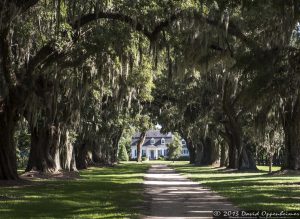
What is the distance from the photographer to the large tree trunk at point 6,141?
21.2 m

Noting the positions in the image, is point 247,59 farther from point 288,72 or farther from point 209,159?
point 209,159

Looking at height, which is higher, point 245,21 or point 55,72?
point 245,21

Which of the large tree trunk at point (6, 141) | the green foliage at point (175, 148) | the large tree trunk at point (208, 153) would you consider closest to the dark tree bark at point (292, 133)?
the large tree trunk at point (6, 141)

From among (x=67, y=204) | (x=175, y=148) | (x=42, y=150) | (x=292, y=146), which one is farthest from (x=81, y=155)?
(x=175, y=148)

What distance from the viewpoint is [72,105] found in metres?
27.8

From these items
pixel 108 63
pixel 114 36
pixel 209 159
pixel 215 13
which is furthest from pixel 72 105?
pixel 209 159

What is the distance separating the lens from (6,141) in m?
21.6

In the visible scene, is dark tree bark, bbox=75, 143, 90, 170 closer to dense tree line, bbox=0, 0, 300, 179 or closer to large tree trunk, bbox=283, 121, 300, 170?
dense tree line, bbox=0, 0, 300, 179

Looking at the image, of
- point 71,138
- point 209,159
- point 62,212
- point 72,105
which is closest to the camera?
point 62,212

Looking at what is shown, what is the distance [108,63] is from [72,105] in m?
6.21

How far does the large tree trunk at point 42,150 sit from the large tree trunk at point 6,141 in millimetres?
6899

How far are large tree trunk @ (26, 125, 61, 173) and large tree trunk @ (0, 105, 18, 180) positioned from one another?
690 cm

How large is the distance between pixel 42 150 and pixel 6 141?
323 inches

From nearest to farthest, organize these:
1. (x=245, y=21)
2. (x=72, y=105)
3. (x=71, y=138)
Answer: (x=245, y=21), (x=72, y=105), (x=71, y=138)
